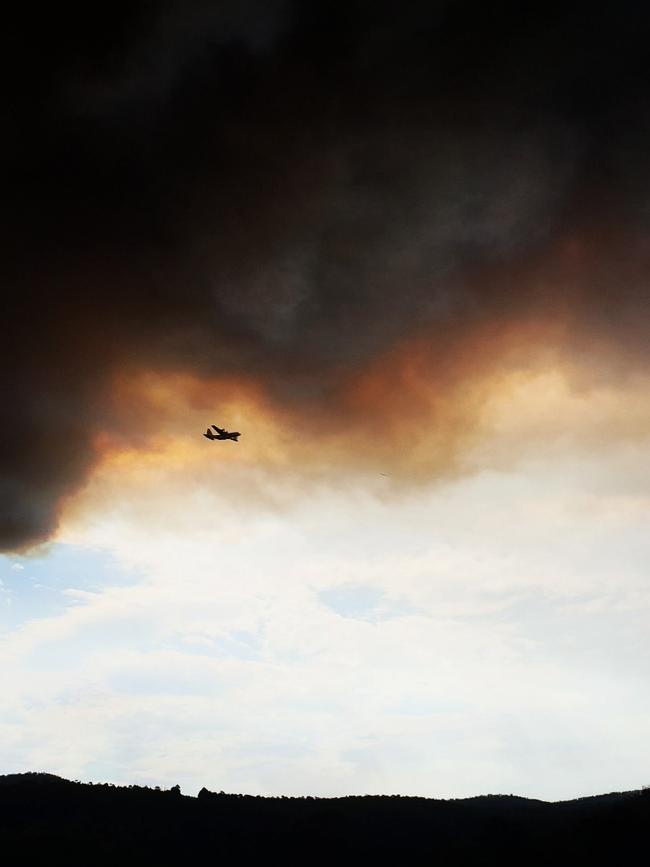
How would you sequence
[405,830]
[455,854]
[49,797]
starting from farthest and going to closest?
[49,797] → [405,830] → [455,854]

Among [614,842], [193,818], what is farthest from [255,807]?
[614,842]

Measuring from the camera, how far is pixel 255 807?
14012 cm

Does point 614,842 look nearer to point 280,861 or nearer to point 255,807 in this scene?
point 280,861

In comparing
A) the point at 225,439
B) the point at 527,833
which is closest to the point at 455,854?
the point at 527,833

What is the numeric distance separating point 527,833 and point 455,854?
42.2ft

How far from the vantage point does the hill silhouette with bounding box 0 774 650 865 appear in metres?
111

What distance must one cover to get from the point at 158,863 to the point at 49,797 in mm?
43446

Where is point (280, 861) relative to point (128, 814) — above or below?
below

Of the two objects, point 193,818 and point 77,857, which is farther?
point 193,818

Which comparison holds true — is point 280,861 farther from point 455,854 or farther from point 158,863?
point 455,854

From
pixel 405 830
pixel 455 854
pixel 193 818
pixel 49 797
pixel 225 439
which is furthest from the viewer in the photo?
pixel 49 797

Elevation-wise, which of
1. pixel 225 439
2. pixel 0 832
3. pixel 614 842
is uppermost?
pixel 225 439

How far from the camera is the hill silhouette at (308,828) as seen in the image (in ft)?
364

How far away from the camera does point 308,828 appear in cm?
12744
